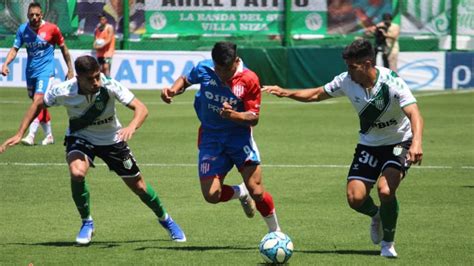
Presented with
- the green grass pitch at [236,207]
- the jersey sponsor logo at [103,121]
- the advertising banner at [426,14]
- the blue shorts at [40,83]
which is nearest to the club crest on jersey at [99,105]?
the jersey sponsor logo at [103,121]

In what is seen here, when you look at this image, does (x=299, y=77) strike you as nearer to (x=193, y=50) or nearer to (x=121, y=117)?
(x=193, y=50)

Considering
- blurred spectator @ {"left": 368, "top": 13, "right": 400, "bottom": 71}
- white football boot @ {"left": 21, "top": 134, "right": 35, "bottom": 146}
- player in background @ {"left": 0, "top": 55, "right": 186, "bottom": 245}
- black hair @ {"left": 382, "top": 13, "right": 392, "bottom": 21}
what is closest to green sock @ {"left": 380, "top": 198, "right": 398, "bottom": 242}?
player in background @ {"left": 0, "top": 55, "right": 186, "bottom": 245}

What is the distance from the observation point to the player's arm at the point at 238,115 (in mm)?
9875

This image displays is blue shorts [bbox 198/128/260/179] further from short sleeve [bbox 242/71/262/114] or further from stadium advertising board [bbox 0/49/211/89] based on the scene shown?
stadium advertising board [bbox 0/49/211/89]

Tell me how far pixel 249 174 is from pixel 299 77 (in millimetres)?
21734

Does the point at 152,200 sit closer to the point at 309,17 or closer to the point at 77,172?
the point at 77,172

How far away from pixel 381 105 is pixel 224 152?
1655mm

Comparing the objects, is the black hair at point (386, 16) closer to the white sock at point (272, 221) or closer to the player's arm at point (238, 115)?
the white sock at point (272, 221)

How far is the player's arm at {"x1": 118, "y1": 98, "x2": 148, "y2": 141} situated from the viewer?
975cm

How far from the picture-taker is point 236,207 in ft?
43.8

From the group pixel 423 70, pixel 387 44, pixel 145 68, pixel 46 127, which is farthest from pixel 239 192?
pixel 423 70

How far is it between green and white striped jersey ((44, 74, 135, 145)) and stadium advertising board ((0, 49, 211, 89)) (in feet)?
68.1

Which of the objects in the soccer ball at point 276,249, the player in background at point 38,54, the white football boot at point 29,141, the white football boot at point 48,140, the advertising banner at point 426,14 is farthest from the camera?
the advertising banner at point 426,14

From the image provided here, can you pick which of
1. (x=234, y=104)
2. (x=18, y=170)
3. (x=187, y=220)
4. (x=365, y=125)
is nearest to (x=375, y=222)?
(x=365, y=125)
